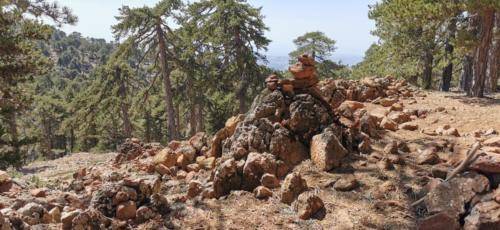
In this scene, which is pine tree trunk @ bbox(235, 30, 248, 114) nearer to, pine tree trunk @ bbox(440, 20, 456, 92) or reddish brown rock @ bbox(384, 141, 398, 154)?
pine tree trunk @ bbox(440, 20, 456, 92)

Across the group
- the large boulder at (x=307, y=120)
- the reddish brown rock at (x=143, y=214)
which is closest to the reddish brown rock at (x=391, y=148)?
the large boulder at (x=307, y=120)

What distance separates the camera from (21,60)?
9266 millimetres

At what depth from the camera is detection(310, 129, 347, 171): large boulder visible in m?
7.71

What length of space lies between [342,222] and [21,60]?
7992 millimetres

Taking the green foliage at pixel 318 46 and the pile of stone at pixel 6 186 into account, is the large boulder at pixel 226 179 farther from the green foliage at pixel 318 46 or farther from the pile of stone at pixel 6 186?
the green foliage at pixel 318 46

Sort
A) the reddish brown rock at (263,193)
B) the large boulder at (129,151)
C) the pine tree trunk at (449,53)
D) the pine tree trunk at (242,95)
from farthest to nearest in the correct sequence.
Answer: the pine tree trunk at (242,95)
the pine tree trunk at (449,53)
the large boulder at (129,151)
the reddish brown rock at (263,193)

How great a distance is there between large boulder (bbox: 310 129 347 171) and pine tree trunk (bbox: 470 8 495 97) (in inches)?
328

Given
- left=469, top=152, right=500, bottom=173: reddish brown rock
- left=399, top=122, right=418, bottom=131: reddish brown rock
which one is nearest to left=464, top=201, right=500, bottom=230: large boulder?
left=469, top=152, right=500, bottom=173: reddish brown rock

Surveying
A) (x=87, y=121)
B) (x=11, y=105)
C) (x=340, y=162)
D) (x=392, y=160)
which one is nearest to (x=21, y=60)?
(x=11, y=105)

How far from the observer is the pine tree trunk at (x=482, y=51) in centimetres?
1331

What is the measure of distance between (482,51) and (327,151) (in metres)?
9.21

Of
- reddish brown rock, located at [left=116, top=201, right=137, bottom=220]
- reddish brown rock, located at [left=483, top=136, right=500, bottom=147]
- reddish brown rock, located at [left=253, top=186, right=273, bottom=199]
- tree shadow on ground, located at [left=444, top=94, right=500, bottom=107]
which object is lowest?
reddish brown rock, located at [left=116, top=201, right=137, bottom=220]

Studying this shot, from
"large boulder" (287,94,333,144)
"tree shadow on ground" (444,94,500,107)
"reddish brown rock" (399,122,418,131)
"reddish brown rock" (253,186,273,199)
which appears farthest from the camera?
"tree shadow on ground" (444,94,500,107)

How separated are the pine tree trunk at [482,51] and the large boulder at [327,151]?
8.32 metres
